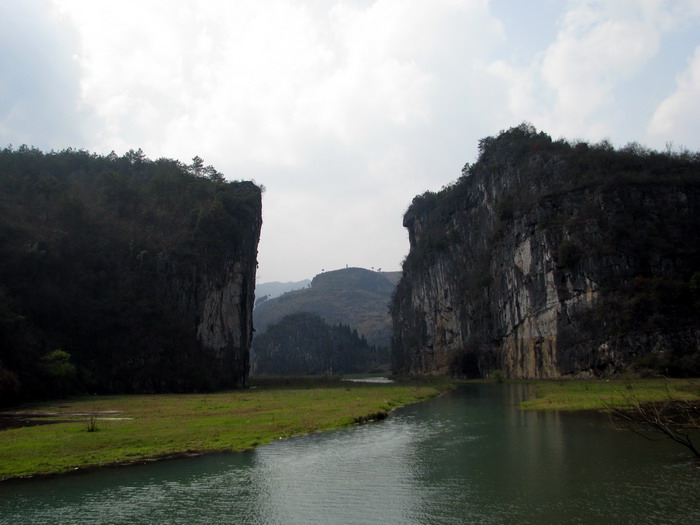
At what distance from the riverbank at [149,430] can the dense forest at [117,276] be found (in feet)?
54.0

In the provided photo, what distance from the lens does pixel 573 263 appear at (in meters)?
79.5

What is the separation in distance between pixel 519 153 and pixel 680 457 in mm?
93437

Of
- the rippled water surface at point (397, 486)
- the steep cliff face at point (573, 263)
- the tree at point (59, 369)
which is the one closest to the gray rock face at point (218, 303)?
the tree at point (59, 369)

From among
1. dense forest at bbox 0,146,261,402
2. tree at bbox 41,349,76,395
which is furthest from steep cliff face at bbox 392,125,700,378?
tree at bbox 41,349,76,395

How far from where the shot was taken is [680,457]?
20906 millimetres

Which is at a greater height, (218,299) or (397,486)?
(218,299)

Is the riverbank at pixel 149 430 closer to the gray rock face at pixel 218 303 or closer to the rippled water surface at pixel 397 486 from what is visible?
the rippled water surface at pixel 397 486

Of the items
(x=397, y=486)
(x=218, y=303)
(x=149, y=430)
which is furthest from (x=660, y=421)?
(x=218, y=303)

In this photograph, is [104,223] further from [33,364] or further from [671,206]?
[671,206]

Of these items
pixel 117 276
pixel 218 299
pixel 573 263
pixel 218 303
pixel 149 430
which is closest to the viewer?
pixel 149 430

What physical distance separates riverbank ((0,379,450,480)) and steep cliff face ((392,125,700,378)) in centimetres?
4052

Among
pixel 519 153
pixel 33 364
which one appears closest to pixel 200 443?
pixel 33 364

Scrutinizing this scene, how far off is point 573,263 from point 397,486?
228 ft

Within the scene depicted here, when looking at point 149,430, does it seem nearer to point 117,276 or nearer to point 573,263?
point 117,276
